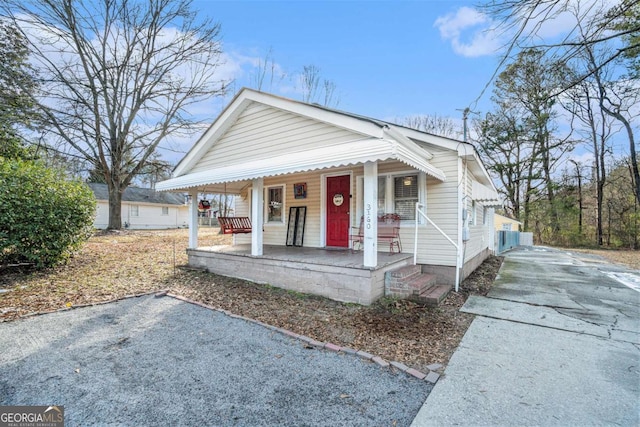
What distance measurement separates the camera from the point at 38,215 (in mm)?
6266

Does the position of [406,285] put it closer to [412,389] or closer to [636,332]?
[412,389]

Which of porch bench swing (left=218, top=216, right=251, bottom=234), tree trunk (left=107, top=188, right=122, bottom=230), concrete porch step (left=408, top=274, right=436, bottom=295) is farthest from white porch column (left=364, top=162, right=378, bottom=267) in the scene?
tree trunk (left=107, top=188, right=122, bottom=230)

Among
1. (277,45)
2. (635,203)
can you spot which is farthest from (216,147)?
(635,203)

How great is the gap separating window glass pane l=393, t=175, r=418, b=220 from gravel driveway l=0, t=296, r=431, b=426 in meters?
4.30

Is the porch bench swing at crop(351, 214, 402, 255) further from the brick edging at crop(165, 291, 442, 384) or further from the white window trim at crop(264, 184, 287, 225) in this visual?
the brick edging at crop(165, 291, 442, 384)

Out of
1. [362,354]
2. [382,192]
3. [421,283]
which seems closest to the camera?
[362,354]

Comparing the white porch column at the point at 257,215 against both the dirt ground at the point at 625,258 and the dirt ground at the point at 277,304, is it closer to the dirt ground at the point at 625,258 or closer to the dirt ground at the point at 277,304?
the dirt ground at the point at 277,304

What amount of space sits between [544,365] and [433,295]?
2118 millimetres

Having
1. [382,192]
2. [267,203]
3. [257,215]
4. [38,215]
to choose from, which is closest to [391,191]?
[382,192]

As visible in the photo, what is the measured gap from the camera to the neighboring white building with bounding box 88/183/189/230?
2619cm

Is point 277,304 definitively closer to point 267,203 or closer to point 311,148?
point 311,148

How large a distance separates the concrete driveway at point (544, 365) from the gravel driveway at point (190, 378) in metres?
0.43

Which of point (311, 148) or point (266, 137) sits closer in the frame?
point (311, 148)

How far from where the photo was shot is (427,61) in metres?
7.47
